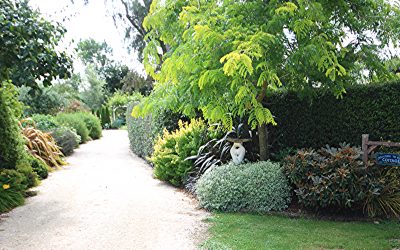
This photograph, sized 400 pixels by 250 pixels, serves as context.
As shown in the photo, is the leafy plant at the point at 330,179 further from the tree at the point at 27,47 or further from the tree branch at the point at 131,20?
the tree branch at the point at 131,20

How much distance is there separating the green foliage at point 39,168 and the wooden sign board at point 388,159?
272 inches

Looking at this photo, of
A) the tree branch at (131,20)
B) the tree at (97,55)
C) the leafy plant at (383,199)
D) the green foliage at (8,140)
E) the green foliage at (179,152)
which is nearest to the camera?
the leafy plant at (383,199)

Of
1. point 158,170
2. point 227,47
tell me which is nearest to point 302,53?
point 227,47

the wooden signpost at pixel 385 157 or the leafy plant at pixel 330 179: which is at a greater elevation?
the wooden signpost at pixel 385 157

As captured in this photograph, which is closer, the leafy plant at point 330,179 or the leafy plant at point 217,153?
the leafy plant at point 330,179

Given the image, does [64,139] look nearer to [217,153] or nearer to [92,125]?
[92,125]

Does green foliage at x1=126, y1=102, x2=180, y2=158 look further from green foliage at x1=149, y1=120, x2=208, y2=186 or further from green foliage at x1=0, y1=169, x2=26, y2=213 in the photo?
green foliage at x1=0, y1=169, x2=26, y2=213

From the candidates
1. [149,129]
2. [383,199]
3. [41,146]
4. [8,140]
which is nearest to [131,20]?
[149,129]

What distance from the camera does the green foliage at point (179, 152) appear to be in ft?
25.2

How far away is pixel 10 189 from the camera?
20.9ft

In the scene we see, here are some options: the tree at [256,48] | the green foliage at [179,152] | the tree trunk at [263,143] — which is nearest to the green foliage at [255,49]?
the tree at [256,48]

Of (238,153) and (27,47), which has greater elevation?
(27,47)

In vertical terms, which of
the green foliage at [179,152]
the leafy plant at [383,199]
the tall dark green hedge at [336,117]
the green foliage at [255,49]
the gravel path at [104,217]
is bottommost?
the gravel path at [104,217]

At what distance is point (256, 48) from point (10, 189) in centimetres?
482
